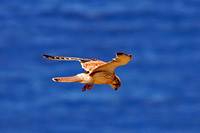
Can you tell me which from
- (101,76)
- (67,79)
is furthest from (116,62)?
(67,79)

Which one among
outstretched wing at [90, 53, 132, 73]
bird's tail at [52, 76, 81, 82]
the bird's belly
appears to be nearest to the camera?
outstretched wing at [90, 53, 132, 73]

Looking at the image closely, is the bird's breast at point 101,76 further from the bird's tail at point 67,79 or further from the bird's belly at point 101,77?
the bird's tail at point 67,79

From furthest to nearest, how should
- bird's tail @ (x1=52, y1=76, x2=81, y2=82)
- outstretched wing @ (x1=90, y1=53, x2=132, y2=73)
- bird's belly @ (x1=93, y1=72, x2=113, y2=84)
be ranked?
1. bird's belly @ (x1=93, y1=72, x2=113, y2=84)
2. bird's tail @ (x1=52, y1=76, x2=81, y2=82)
3. outstretched wing @ (x1=90, y1=53, x2=132, y2=73)

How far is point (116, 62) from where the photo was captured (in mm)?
5293

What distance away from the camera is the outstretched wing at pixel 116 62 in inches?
197

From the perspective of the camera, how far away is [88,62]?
5973 millimetres

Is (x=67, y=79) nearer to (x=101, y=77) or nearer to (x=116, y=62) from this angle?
(x=101, y=77)

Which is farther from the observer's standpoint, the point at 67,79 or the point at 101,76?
the point at 101,76

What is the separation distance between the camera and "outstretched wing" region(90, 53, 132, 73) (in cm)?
500

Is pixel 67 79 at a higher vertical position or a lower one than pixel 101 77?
lower

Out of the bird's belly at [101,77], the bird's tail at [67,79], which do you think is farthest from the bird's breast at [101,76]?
the bird's tail at [67,79]

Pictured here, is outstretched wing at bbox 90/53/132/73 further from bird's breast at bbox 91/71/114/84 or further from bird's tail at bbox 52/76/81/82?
bird's tail at bbox 52/76/81/82

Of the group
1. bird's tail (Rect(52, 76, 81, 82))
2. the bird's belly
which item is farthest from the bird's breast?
bird's tail (Rect(52, 76, 81, 82))

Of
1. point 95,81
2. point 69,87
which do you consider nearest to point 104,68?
point 95,81
